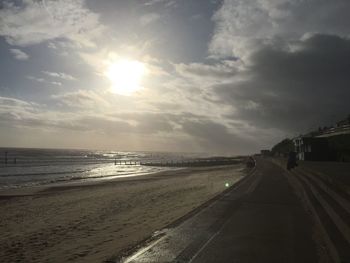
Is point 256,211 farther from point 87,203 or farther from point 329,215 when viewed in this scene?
point 87,203

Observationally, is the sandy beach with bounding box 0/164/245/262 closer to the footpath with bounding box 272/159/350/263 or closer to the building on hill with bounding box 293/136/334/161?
the footpath with bounding box 272/159/350/263

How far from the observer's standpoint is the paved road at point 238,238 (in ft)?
28.3

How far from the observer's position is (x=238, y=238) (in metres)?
10.4

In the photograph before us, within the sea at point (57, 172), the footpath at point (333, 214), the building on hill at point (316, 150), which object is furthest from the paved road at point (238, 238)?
the building on hill at point (316, 150)

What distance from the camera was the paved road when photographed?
8617mm

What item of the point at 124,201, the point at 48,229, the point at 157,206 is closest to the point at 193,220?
the point at 48,229

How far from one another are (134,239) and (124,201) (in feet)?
39.2

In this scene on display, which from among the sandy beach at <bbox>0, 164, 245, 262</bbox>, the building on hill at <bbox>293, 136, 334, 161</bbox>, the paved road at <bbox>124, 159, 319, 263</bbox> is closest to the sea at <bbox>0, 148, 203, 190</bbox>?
the sandy beach at <bbox>0, 164, 245, 262</bbox>

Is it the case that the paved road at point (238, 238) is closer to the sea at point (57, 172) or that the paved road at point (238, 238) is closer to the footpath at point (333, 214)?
the footpath at point (333, 214)

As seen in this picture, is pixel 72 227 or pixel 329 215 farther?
pixel 72 227

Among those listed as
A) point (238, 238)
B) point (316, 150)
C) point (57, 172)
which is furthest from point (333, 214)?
point (316, 150)

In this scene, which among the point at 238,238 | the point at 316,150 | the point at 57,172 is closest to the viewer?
the point at 238,238

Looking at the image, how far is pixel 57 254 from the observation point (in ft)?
36.1

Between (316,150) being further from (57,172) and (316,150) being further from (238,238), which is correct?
(238,238)
